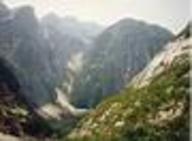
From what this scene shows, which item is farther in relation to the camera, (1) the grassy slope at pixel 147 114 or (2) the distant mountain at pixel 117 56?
(2) the distant mountain at pixel 117 56

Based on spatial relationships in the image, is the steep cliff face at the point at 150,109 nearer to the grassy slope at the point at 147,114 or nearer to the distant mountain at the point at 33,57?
the grassy slope at the point at 147,114

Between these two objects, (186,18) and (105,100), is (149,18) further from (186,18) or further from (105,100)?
(105,100)

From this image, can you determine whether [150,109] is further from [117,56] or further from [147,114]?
[117,56]

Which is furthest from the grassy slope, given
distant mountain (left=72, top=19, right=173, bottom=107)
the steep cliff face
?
distant mountain (left=72, top=19, right=173, bottom=107)

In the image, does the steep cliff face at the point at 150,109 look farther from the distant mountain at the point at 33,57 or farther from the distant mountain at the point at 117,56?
the distant mountain at the point at 33,57

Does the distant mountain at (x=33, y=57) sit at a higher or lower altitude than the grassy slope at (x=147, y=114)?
higher

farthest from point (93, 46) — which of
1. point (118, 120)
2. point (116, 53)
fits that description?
point (118, 120)

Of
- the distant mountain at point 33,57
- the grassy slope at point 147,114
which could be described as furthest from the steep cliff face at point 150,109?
the distant mountain at point 33,57
